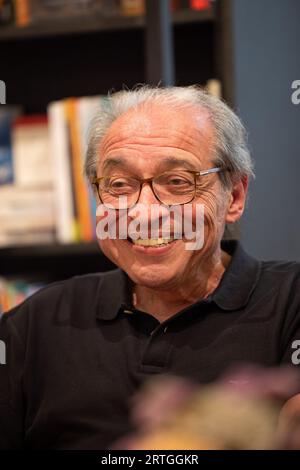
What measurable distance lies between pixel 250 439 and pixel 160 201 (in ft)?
1.21

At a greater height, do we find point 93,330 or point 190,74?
point 190,74

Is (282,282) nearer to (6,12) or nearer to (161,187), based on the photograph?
(161,187)

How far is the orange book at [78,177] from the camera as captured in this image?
187 cm

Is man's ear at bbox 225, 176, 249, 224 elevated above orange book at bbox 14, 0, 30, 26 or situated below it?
below

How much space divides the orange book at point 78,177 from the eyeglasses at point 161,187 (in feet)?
2.34

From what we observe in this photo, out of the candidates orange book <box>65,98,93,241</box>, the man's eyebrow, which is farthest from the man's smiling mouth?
orange book <box>65,98,93,241</box>

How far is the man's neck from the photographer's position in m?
1.20

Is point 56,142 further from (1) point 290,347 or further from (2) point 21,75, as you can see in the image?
(1) point 290,347

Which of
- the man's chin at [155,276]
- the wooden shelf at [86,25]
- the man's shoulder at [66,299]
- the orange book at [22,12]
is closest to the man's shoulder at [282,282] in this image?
the man's chin at [155,276]

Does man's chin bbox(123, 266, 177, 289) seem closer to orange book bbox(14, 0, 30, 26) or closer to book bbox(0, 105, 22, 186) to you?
book bbox(0, 105, 22, 186)

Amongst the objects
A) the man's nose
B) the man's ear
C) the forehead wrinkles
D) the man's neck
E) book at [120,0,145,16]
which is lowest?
the man's neck
